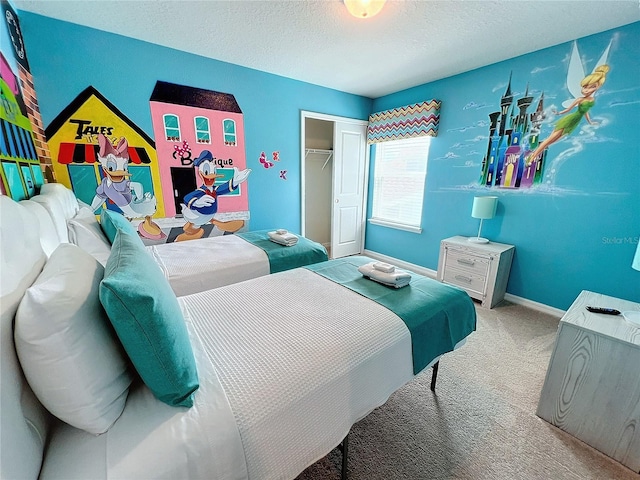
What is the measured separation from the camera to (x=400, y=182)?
3.82m

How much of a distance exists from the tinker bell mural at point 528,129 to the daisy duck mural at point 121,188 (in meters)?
3.62

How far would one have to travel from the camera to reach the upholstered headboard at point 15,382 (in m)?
0.55

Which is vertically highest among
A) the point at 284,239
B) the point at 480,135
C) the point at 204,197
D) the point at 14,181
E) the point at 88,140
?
the point at 480,135

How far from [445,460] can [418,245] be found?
8.92ft

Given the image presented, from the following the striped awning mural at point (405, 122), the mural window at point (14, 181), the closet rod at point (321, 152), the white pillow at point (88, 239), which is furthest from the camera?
the closet rod at point (321, 152)

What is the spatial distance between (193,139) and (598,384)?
3.62m

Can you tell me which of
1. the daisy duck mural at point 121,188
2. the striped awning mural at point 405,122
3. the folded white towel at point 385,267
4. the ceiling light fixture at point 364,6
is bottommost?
the folded white towel at point 385,267

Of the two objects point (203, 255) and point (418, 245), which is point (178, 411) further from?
point (418, 245)

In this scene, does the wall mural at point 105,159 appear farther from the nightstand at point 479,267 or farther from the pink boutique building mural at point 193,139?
the nightstand at point 479,267

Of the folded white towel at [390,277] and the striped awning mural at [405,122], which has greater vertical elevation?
the striped awning mural at [405,122]

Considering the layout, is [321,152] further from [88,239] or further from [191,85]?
[88,239]

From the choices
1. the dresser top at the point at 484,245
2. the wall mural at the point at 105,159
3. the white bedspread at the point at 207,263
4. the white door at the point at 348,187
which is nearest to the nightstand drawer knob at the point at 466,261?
the dresser top at the point at 484,245

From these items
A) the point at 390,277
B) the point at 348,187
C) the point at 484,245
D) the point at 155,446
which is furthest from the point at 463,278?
the point at 155,446

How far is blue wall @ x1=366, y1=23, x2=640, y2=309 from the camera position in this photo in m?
2.06
